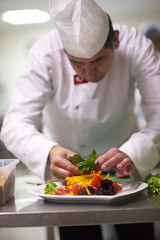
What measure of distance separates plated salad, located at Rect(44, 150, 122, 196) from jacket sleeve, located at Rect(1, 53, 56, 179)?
0.88 ft

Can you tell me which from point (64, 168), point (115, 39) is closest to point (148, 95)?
point (115, 39)

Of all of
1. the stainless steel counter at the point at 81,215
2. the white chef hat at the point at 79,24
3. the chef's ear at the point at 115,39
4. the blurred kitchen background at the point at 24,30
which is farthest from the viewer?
the blurred kitchen background at the point at 24,30

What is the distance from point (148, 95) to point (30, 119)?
0.60 metres

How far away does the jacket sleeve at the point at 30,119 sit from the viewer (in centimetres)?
142

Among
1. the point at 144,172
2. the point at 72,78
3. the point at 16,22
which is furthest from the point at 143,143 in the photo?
the point at 16,22

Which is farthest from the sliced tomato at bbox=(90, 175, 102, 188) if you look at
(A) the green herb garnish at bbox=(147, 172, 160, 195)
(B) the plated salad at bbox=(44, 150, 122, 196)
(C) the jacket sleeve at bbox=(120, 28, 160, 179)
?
(C) the jacket sleeve at bbox=(120, 28, 160, 179)

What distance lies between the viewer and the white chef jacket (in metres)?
1.60

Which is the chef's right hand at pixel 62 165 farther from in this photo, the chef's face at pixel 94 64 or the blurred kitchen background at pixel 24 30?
the blurred kitchen background at pixel 24 30

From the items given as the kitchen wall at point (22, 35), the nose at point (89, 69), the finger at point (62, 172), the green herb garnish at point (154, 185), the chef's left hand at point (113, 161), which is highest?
the kitchen wall at point (22, 35)

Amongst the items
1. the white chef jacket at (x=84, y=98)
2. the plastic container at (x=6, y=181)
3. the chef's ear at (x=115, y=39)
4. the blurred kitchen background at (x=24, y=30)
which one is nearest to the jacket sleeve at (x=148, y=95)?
the white chef jacket at (x=84, y=98)

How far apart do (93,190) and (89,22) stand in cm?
70

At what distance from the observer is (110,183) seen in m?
1.06

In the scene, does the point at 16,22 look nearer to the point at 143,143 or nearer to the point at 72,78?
the point at 72,78

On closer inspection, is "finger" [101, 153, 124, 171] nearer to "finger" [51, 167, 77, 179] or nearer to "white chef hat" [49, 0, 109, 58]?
"finger" [51, 167, 77, 179]
